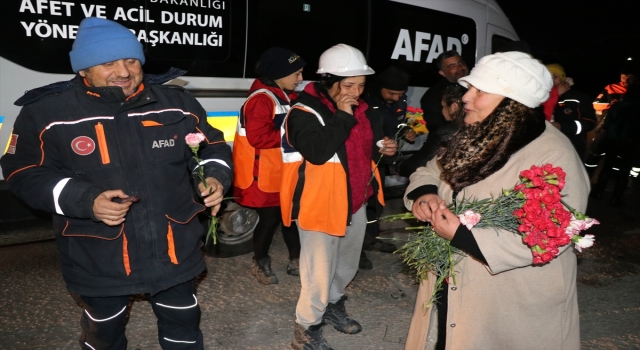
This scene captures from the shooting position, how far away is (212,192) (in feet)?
8.09

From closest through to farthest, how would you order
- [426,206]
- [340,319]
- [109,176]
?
1. [426,206]
2. [109,176]
3. [340,319]

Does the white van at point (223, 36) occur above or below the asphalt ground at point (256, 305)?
above

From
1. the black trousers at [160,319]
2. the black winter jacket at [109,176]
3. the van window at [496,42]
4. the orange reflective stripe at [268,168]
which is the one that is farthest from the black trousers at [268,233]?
the van window at [496,42]

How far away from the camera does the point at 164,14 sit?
3.98 m

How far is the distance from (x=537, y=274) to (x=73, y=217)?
1.91 meters

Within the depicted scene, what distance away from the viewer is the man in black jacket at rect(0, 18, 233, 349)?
2.29m

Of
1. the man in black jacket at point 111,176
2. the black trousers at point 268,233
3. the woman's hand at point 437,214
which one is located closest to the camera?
the woman's hand at point 437,214

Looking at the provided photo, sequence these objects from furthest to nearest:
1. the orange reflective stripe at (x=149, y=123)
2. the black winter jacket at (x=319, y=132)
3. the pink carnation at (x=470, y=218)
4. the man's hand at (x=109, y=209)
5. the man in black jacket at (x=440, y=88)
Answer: the man in black jacket at (x=440, y=88)
the black winter jacket at (x=319, y=132)
the orange reflective stripe at (x=149, y=123)
the man's hand at (x=109, y=209)
the pink carnation at (x=470, y=218)

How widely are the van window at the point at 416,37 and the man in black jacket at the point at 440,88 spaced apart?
0.58 meters

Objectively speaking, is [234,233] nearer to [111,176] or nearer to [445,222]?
[111,176]

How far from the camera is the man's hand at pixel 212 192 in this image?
8.00ft

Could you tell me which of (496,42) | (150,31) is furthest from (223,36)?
(496,42)

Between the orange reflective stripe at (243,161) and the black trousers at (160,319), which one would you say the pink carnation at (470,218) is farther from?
the orange reflective stripe at (243,161)

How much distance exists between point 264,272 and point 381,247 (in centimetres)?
137
